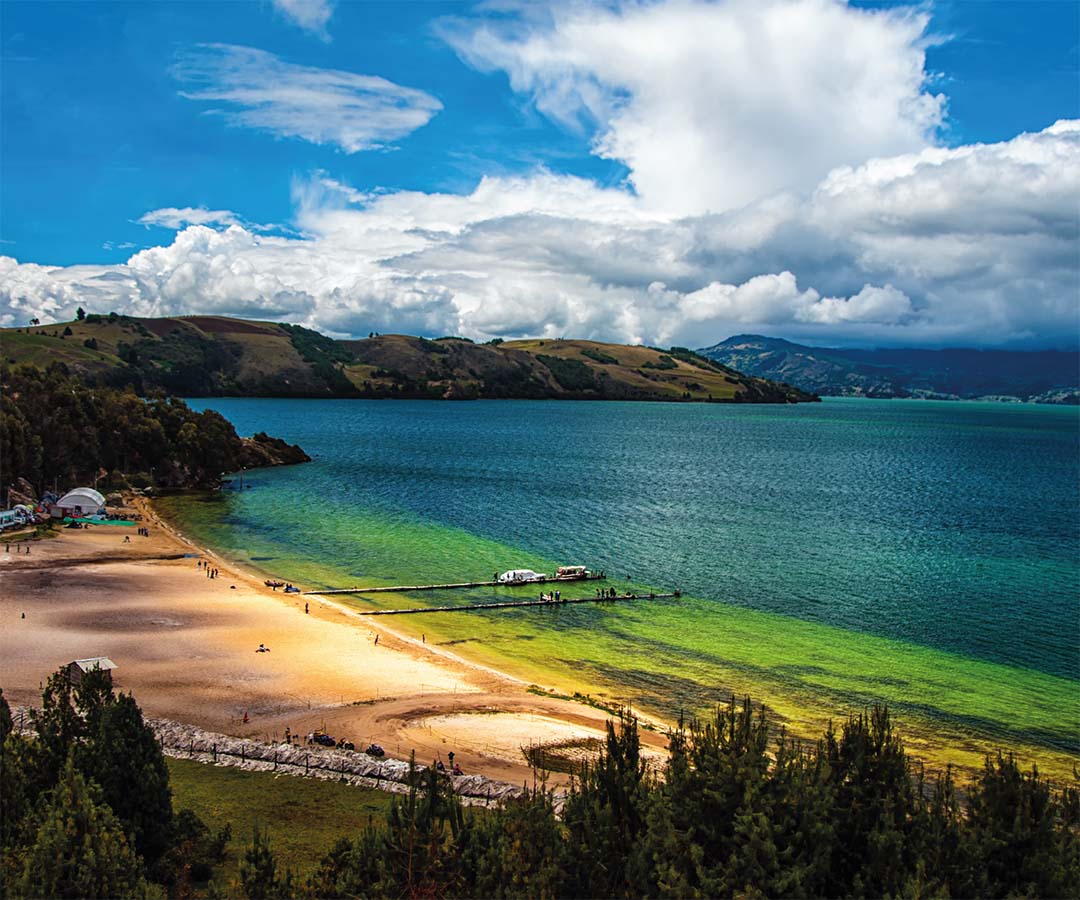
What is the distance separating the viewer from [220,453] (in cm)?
13962

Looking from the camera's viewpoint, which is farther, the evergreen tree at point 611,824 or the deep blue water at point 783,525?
the deep blue water at point 783,525

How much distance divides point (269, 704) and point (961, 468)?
7053 inches

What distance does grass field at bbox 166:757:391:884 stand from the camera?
1119 inches

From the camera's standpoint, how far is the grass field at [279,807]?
2842 cm

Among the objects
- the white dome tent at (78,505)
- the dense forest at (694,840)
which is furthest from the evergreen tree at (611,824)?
the white dome tent at (78,505)

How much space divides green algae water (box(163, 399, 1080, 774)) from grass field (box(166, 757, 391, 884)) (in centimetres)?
2147

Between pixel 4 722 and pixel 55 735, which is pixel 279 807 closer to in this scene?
pixel 55 735

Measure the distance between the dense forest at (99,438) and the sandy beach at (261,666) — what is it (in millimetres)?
30306

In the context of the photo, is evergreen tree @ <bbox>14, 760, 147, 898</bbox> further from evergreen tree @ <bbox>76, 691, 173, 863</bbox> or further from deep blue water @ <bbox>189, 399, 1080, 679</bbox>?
deep blue water @ <bbox>189, 399, 1080, 679</bbox>

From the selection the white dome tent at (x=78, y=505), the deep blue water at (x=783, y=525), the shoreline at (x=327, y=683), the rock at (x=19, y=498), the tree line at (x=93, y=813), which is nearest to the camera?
the tree line at (x=93, y=813)

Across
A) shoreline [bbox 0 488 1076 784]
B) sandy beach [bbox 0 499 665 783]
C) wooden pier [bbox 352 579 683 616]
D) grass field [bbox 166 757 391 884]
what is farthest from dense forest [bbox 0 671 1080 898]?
wooden pier [bbox 352 579 683 616]

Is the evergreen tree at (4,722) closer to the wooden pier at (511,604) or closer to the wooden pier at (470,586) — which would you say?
the wooden pier at (511,604)

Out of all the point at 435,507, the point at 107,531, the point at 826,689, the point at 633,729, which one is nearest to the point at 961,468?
the point at 435,507

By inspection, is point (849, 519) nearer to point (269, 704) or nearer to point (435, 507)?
point (435, 507)
